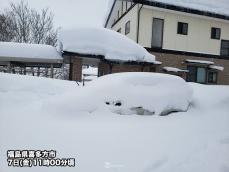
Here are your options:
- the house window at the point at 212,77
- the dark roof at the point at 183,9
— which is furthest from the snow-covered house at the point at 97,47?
the house window at the point at 212,77

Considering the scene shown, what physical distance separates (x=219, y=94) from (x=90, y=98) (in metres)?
3.51

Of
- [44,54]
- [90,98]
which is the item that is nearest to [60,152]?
[90,98]

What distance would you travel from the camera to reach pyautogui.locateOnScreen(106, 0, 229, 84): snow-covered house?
1473cm

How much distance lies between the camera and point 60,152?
3.25m

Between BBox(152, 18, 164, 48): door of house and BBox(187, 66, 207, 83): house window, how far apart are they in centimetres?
256

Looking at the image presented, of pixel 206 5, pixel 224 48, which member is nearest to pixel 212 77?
pixel 224 48

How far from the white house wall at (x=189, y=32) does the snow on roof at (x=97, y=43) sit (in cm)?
322

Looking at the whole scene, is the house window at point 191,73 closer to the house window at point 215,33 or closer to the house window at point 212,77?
the house window at point 212,77

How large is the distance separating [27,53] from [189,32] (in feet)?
29.8

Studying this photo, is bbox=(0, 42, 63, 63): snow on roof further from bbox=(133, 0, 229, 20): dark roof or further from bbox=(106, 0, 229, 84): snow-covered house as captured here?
bbox=(133, 0, 229, 20): dark roof

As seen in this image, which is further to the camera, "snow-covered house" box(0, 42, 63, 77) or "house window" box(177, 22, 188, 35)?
"house window" box(177, 22, 188, 35)

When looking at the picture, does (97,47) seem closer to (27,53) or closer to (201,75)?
(27,53)

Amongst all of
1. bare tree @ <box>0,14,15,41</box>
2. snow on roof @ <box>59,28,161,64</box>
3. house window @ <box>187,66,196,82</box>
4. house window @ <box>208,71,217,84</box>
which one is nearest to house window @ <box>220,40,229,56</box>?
house window @ <box>208,71,217,84</box>

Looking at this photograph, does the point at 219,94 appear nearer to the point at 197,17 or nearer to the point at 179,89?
the point at 179,89
